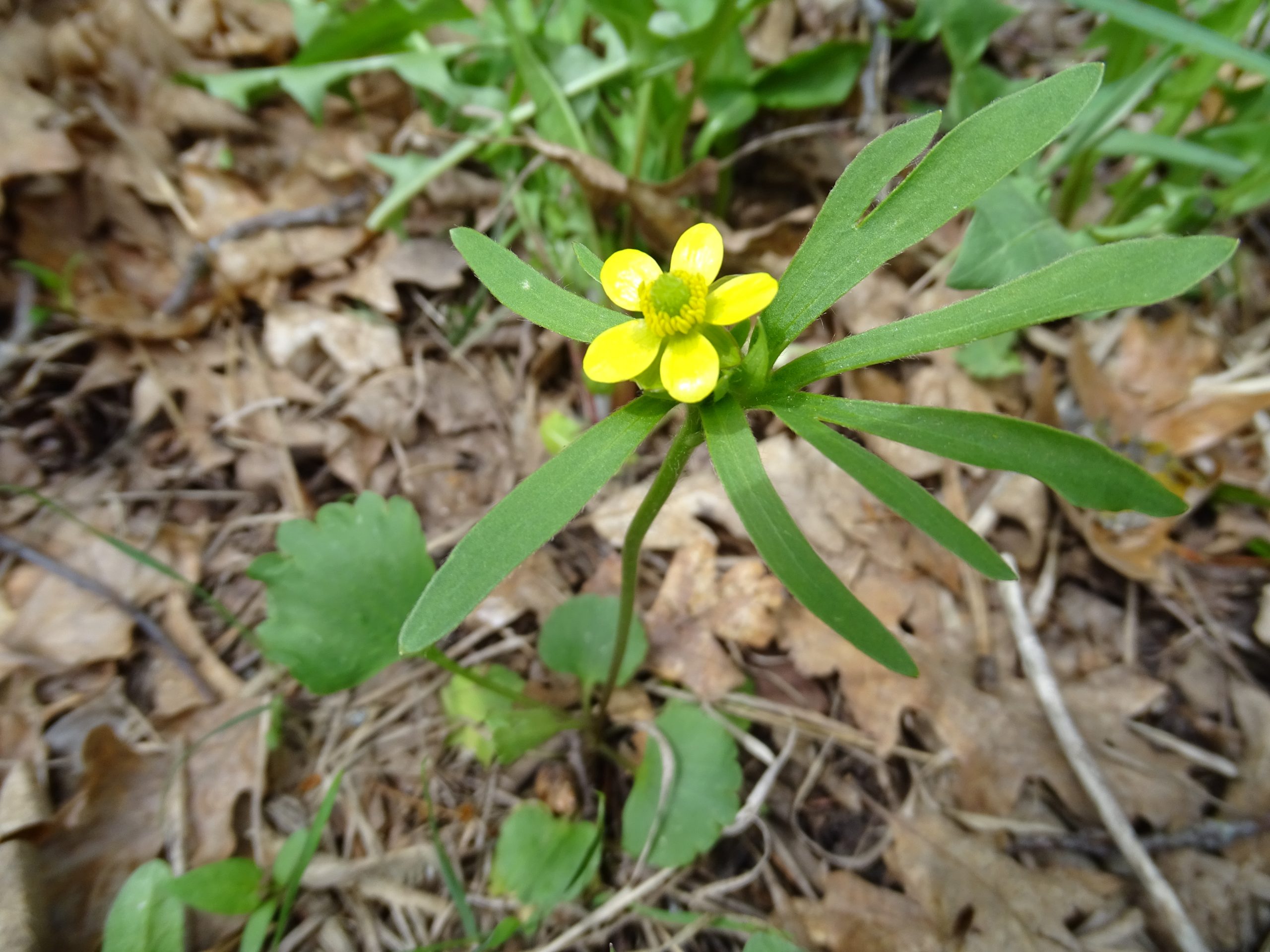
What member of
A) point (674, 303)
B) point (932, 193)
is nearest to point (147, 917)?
point (674, 303)

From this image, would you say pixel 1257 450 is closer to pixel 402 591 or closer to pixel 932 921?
pixel 932 921

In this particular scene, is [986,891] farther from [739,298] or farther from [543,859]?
[739,298]

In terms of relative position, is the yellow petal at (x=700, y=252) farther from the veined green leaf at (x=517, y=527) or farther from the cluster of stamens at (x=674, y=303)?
the veined green leaf at (x=517, y=527)

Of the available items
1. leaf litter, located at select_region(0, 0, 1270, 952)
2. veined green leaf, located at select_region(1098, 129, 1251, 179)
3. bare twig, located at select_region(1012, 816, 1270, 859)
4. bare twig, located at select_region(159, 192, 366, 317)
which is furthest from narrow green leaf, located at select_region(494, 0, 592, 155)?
bare twig, located at select_region(1012, 816, 1270, 859)

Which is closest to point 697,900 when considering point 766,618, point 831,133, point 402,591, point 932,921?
point 932,921

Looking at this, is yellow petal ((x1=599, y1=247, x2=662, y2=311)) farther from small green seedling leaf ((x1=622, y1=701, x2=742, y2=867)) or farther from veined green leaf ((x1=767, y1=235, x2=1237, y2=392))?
small green seedling leaf ((x1=622, y1=701, x2=742, y2=867))
